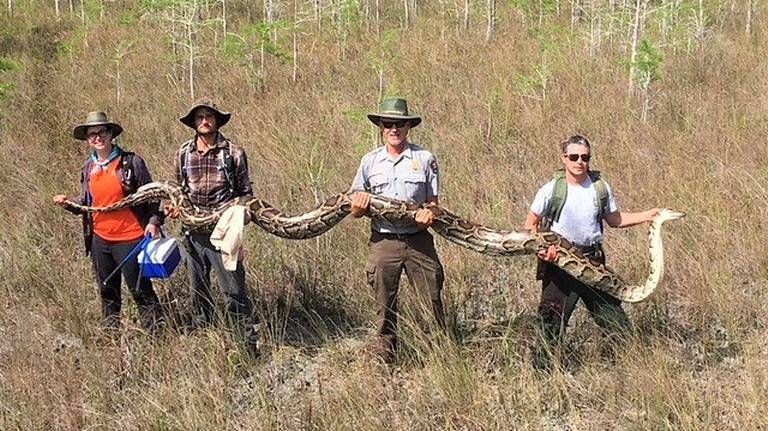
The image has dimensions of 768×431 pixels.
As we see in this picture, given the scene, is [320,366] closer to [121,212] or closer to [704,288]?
[121,212]

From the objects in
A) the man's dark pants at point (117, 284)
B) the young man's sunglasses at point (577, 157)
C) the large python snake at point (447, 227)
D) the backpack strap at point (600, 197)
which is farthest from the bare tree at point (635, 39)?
the man's dark pants at point (117, 284)

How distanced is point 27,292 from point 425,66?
8499 millimetres

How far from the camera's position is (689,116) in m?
8.91

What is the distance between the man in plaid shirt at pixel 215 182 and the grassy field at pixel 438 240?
0.65 feet

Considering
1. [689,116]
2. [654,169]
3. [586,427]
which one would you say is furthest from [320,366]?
[689,116]

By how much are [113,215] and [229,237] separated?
113 cm

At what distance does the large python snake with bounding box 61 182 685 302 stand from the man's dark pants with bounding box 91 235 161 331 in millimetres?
303

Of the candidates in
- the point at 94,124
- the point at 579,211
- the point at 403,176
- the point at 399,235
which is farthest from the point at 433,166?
the point at 94,124

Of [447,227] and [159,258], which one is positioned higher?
[447,227]

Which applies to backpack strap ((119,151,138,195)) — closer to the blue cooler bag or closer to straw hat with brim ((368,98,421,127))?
the blue cooler bag

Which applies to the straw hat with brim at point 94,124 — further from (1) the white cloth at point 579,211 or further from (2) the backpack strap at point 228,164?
(1) the white cloth at point 579,211

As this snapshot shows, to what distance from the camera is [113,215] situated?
15.4ft

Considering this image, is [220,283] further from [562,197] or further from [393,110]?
[562,197]

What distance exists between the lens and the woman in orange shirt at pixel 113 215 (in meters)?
4.60
